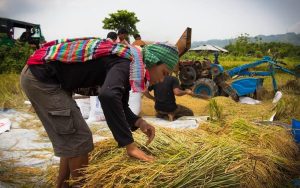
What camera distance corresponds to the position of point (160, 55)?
6.84 feet

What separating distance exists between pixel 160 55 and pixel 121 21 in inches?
1206

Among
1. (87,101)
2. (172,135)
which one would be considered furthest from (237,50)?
(172,135)

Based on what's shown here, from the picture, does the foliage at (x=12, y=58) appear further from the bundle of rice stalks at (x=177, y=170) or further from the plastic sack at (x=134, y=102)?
the bundle of rice stalks at (x=177, y=170)

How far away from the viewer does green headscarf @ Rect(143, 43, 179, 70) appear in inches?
81.4

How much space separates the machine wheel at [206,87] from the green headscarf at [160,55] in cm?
689

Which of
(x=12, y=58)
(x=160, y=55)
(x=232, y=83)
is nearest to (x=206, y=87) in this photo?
(x=232, y=83)

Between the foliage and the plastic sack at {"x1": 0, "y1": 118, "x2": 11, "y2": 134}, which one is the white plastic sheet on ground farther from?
the foliage

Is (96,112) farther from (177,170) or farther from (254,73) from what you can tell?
(254,73)

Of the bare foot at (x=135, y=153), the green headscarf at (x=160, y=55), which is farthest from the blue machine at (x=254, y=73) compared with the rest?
the bare foot at (x=135, y=153)

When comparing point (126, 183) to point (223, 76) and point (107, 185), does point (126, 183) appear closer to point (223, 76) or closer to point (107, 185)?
point (107, 185)

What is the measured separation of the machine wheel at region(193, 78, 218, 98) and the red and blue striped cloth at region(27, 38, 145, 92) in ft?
23.1

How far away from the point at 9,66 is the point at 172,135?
9840 millimetres

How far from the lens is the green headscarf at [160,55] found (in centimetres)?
207

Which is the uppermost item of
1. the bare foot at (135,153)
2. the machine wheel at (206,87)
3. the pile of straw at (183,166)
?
the bare foot at (135,153)
